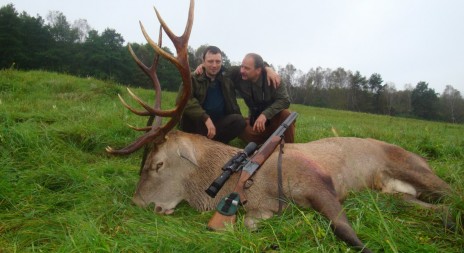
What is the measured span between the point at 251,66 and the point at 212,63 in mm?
595

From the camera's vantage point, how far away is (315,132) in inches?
275

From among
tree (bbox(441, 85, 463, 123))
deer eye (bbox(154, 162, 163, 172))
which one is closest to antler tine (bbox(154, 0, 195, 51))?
deer eye (bbox(154, 162, 163, 172))

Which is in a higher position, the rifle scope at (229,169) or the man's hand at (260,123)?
the man's hand at (260,123)

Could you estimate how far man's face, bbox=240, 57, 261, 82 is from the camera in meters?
5.17

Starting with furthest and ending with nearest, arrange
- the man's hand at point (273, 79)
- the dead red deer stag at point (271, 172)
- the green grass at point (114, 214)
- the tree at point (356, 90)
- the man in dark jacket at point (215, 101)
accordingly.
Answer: the tree at point (356, 90) < the man's hand at point (273, 79) < the man in dark jacket at point (215, 101) < the dead red deer stag at point (271, 172) < the green grass at point (114, 214)

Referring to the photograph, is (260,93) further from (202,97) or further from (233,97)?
(202,97)

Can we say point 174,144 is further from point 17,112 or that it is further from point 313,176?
point 17,112

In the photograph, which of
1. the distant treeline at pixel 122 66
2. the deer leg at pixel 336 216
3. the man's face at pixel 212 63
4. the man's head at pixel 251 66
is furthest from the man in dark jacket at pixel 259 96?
the distant treeline at pixel 122 66

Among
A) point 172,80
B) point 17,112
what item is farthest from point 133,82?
point 17,112

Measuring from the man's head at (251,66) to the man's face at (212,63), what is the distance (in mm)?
376

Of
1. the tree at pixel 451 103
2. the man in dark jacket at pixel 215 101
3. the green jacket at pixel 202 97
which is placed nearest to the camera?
the green jacket at pixel 202 97

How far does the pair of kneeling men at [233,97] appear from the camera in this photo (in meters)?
5.15

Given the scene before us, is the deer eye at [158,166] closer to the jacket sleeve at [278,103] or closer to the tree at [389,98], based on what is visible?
the jacket sleeve at [278,103]

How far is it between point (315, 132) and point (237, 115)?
2313 mm
